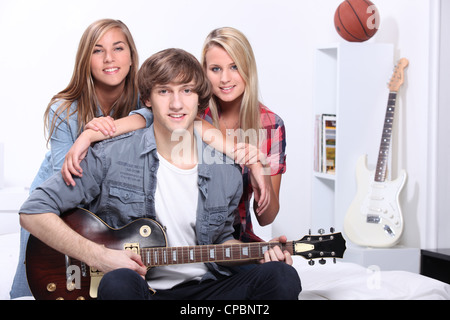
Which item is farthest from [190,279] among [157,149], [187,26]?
[187,26]

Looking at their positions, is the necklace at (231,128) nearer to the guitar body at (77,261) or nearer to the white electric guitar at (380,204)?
the guitar body at (77,261)

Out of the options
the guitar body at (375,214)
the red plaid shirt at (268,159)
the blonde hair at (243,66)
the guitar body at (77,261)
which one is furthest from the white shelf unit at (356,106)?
the guitar body at (77,261)

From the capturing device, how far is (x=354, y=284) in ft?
5.98

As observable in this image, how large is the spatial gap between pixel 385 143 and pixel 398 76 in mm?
375

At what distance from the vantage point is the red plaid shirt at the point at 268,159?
6.56 ft

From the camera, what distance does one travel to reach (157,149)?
1781mm

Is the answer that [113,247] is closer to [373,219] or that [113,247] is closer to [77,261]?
[77,261]

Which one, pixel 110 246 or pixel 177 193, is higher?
pixel 177 193

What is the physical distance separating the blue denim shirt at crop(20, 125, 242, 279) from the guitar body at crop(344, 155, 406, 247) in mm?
1223

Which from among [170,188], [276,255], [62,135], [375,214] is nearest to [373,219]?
[375,214]

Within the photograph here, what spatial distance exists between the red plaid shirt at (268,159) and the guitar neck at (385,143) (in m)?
0.80

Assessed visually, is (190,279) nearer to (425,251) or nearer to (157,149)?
(157,149)

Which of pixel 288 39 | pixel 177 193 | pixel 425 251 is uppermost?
pixel 288 39
